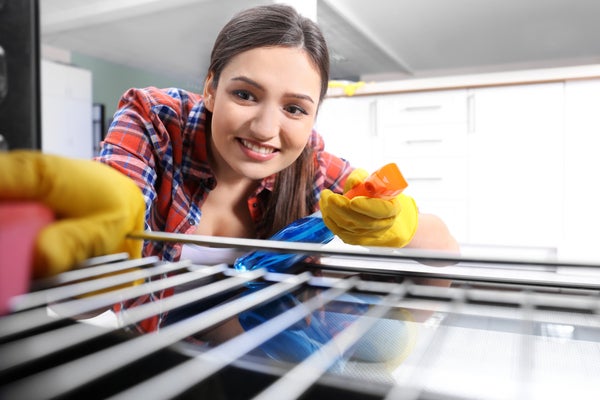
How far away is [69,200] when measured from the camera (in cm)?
18

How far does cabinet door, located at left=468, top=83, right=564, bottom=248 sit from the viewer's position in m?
1.42

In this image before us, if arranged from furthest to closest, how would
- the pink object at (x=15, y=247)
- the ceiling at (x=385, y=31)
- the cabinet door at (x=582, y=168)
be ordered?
the ceiling at (x=385, y=31)
the cabinet door at (x=582, y=168)
the pink object at (x=15, y=247)

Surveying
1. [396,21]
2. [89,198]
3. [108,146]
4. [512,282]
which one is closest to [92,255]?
[89,198]

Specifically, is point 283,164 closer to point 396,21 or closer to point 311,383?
point 311,383

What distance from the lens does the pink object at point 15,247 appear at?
0.41 feet

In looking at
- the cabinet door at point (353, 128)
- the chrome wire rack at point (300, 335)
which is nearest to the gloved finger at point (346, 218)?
the chrome wire rack at point (300, 335)

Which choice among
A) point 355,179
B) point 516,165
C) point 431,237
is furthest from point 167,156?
point 516,165

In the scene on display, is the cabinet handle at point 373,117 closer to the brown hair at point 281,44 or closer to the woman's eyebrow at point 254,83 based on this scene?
the brown hair at point 281,44

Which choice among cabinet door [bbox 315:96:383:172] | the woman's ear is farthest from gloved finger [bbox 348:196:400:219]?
cabinet door [bbox 315:96:383:172]

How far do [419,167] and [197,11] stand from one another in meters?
1.43

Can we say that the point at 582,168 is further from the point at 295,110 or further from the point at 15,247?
the point at 15,247

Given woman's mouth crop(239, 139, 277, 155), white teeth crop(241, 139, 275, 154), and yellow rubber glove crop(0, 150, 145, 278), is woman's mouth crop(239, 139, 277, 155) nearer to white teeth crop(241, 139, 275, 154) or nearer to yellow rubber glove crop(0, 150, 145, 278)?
white teeth crop(241, 139, 275, 154)

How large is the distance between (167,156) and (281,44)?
227 mm

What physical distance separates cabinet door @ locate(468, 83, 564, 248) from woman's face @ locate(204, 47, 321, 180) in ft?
3.25
